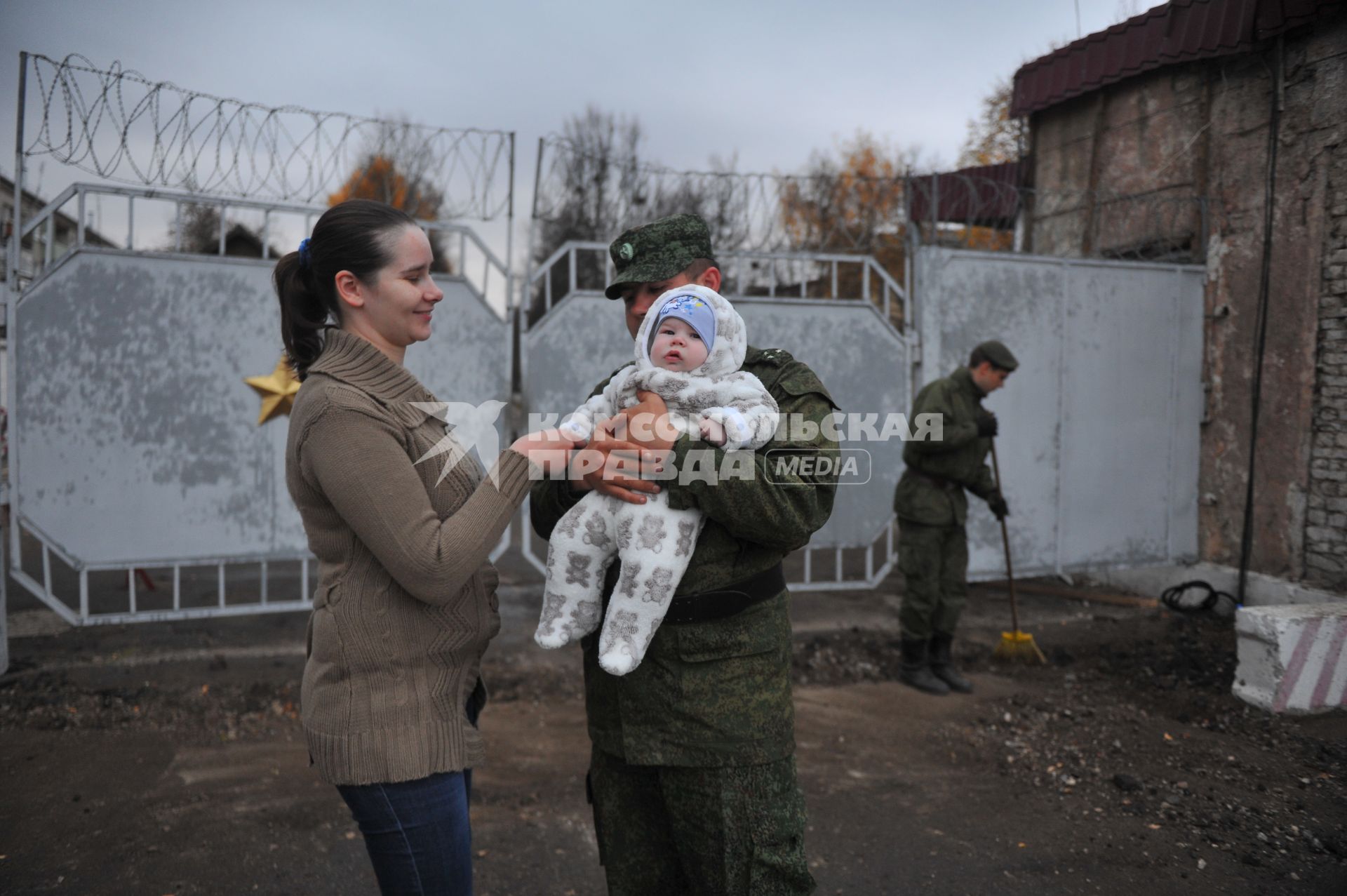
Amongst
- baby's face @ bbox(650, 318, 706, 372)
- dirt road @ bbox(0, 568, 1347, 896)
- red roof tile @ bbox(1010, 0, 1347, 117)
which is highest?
red roof tile @ bbox(1010, 0, 1347, 117)

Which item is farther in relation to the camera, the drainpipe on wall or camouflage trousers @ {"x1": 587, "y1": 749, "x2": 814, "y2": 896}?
the drainpipe on wall

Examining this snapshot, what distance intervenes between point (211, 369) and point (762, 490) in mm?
4231

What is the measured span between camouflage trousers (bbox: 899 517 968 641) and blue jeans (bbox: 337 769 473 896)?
3782mm

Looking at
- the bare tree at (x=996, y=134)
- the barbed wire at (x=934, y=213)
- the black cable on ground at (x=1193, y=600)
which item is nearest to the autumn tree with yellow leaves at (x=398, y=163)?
the barbed wire at (x=934, y=213)

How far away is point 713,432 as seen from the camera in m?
1.74

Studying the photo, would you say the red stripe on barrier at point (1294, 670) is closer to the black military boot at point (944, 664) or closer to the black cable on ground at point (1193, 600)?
the black military boot at point (944, 664)

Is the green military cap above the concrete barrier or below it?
above

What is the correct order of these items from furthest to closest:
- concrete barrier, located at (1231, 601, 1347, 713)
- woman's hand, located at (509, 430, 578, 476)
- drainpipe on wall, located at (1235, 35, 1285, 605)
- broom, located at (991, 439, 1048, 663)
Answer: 1. drainpipe on wall, located at (1235, 35, 1285, 605)
2. broom, located at (991, 439, 1048, 663)
3. concrete barrier, located at (1231, 601, 1347, 713)
4. woman's hand, located at (509, 430, 578, 476)

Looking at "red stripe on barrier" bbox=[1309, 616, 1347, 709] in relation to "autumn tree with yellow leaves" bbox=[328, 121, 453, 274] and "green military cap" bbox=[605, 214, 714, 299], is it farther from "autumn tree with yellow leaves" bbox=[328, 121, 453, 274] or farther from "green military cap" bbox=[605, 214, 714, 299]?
"autumn tree with yellow leaves" bbox=[328, 121, 453, 274]

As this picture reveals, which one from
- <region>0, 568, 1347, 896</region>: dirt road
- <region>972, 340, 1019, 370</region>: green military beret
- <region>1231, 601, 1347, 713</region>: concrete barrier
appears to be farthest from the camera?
<region>972, 340, 1019, 370</region>: green military beret

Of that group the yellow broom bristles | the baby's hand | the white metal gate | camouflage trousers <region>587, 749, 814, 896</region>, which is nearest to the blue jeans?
camouflage trousers <region>587, 749, 814, 896</region>

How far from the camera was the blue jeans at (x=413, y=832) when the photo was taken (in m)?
1.56

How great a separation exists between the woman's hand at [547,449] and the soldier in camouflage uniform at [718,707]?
9 centimetres

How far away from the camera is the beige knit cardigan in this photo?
1490 mm
